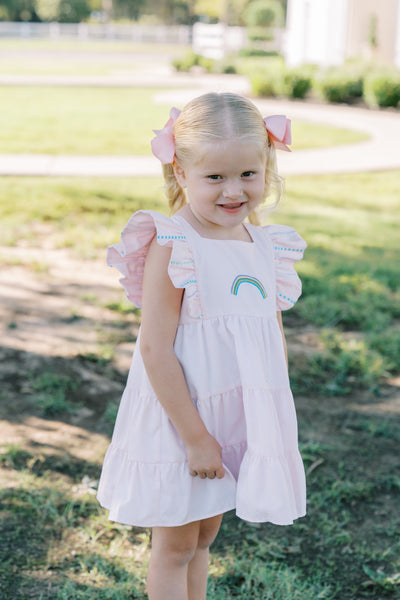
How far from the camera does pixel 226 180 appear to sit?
67.6 inches

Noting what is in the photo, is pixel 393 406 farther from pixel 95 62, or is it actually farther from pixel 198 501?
pixel 95 62

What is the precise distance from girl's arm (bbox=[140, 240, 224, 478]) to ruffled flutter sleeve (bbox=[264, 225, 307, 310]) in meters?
0.34

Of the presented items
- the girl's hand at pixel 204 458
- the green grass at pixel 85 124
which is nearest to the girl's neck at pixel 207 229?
the girl's hand at pixel 204 458

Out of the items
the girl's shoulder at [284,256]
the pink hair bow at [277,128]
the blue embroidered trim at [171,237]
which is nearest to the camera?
the blue embroidered trim at [171,237]

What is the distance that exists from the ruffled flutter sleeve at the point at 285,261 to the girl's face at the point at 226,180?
191 millimetres

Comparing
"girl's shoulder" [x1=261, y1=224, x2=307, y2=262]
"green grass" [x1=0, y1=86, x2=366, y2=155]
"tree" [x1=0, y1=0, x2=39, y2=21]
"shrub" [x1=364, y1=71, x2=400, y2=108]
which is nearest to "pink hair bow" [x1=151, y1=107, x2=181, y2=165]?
"girl's shoulder" [x1=261, y1=224, x2=307, y2=262]

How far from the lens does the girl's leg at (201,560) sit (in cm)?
196

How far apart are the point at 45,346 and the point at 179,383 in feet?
8.38

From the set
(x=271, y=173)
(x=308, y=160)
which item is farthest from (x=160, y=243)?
(x=308, y=160)

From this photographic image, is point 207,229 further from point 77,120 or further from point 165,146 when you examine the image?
point 77,120

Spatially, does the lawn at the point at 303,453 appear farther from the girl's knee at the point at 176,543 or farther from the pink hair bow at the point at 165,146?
the pink hair bow at the point at 165,146

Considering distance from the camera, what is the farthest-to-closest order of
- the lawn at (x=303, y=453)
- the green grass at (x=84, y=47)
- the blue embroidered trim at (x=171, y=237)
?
the green grass at (x=84, y=47) → the lawn at (x=303, y=453) → the blue embroidered trim at (x=171, y=237)

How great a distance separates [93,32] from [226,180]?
47993 millimetres

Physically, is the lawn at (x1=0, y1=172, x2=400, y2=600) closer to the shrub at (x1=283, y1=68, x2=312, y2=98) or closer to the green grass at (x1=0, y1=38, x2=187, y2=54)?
the shrub at (x1=283, y1=68, x2=312, y2=98)
